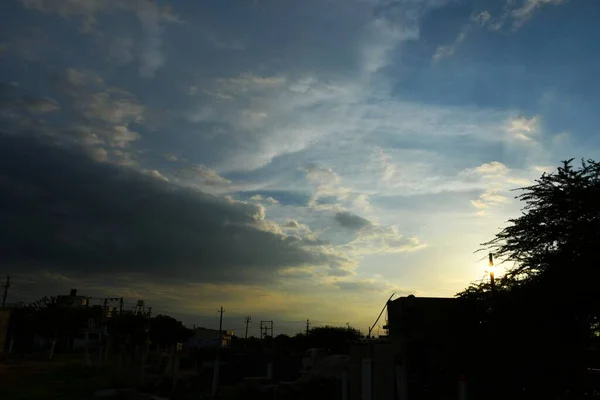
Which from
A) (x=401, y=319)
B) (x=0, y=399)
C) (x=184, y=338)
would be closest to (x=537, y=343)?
(x=401, y=319)

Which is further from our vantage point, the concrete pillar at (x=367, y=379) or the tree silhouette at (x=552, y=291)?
the tree silhouette at (x=552, y=291)

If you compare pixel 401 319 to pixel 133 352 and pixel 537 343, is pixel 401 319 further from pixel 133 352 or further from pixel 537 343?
pixel 133 352

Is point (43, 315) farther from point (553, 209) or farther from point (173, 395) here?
point (553, 209)

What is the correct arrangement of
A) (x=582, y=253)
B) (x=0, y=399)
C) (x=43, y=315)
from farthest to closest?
(x=43, y=315) < (x=0, y=399) < (x=582, y=253)

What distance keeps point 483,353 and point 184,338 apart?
35881mm

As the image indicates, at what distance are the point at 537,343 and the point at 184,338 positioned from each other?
123 ft

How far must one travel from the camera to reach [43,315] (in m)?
55.6

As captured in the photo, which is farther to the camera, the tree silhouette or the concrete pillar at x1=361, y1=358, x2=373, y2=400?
the tree silhouette

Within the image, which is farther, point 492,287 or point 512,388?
point 492,287

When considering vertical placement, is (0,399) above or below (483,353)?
below

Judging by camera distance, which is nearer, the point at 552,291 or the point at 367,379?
the point at 367,379

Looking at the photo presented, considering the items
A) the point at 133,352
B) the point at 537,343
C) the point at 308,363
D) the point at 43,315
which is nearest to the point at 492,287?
the point at 537,343

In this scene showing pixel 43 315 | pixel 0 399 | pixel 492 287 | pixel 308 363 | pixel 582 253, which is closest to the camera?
pixel 582 253

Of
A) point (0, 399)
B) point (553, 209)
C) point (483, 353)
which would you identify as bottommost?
point (0, 399)
